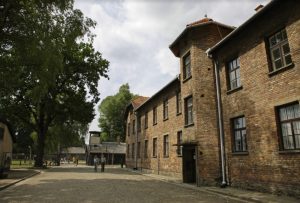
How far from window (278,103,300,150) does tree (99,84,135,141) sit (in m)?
52.4

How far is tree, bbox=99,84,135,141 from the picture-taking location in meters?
62.8

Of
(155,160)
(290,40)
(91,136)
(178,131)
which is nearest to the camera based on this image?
(290,40)

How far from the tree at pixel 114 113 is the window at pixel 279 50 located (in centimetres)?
5167

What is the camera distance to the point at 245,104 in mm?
13297

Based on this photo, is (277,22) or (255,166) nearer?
(277,22)

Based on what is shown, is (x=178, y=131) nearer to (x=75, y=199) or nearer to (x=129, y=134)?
(x=75, y=199)

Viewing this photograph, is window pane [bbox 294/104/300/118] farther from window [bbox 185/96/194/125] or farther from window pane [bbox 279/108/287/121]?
window [bbox 185/96/194/125]

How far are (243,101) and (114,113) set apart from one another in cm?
5073

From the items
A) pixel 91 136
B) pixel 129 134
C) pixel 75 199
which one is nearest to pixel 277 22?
pixel 75 199

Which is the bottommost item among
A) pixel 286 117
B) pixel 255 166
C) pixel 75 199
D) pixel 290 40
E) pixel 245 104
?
pixel 75 199

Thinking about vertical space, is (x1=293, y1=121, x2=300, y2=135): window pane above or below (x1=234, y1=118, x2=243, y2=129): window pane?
below

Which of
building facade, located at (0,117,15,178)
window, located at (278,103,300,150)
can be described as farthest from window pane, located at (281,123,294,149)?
building facade, located at (0,117,15,178)

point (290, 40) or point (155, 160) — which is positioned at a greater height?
point (290, 40)

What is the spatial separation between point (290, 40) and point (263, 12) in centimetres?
190
